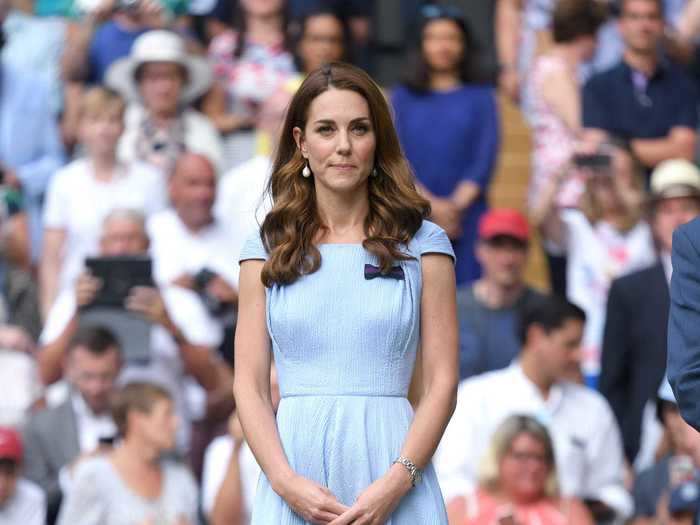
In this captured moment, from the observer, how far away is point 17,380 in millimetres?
9070

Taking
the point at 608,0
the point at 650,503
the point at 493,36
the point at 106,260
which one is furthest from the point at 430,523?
the point at 493,36

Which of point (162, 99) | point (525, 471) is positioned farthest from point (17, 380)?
point (525, 471)

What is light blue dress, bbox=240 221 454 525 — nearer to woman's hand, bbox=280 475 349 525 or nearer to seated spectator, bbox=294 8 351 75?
woman's hand, bbox=280 475 349 525

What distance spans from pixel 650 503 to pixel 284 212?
386 cm

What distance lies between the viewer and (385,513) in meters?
4.58

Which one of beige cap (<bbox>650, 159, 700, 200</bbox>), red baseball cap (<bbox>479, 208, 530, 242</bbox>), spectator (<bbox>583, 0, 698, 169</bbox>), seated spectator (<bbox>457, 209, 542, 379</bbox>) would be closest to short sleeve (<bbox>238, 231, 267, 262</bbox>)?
seated spectator (<bbox>457, 209, 542, 379</bbox>)

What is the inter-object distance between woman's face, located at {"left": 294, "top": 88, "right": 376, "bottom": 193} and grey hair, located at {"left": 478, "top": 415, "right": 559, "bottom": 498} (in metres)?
3.14

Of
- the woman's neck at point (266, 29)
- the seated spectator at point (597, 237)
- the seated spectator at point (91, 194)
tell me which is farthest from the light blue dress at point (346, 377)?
the woman's neck at point (266, 29)

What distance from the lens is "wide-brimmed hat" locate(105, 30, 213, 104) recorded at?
35.5 ft

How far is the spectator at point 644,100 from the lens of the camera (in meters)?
10.7

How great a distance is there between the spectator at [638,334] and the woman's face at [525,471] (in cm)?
131

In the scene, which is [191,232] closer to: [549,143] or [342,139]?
[549,143]

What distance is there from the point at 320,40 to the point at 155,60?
98cm

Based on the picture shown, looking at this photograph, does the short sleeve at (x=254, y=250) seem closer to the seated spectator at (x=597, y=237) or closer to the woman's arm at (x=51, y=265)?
the seated spectator at (x=597, y=237)
